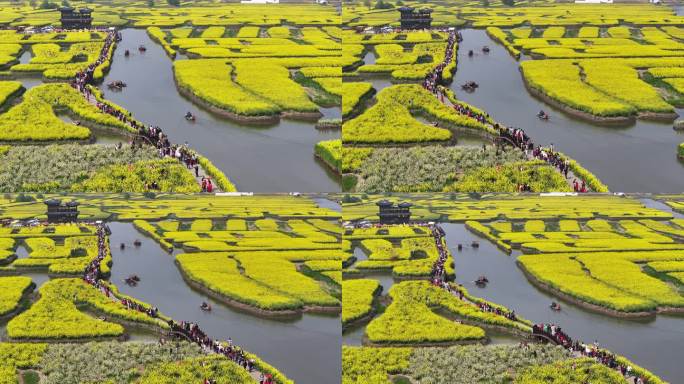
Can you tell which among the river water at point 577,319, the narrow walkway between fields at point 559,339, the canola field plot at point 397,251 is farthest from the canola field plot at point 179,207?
the river water at point 577,319

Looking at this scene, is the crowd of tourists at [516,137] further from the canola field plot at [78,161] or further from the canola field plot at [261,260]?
the canola field plot at [78,161]

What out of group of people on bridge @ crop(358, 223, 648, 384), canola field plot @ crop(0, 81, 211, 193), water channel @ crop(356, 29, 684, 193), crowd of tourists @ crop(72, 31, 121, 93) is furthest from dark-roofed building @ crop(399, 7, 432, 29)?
crowd of tourists @ crop(72, 31, 121, 93)

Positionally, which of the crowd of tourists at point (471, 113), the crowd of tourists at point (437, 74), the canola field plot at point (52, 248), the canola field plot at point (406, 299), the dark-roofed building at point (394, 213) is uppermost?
the crowd of tourists at point (437, 74)

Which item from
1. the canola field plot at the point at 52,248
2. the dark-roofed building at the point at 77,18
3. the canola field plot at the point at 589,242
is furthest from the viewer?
the dark-roofed building at the point at 77,18

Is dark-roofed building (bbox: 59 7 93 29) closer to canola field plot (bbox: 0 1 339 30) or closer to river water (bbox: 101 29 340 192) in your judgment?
canola field plot (bbox: 0 1 339 30)

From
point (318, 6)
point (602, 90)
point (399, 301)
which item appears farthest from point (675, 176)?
point (318, 6)

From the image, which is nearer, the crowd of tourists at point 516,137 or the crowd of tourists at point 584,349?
the crowd of tourists at point 516,137

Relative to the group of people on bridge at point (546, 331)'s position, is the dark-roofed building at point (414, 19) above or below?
above

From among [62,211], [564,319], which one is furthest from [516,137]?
[62,211]
